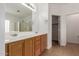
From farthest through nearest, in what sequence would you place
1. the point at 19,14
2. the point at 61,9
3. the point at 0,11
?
the point at 61,9
the point at 19,14
the point at 0,11

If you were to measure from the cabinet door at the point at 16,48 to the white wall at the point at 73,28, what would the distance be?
425 centimetres

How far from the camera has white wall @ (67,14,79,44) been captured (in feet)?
18.0

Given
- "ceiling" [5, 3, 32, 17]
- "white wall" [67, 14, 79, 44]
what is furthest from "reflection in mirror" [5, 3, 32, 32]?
"white wall" [67, 14, 79, 44]

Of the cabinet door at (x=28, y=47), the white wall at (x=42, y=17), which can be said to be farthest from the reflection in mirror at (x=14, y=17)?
the white wall at (x=42, y=17)

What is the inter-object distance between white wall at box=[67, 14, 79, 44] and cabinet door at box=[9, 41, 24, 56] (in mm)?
4252

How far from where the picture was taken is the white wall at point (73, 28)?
18.0 ft

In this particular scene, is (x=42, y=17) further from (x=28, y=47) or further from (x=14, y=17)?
(x=28, y=47)

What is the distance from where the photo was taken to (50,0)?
1130 mm

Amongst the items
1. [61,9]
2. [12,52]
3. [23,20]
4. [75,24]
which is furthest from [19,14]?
[75,24]

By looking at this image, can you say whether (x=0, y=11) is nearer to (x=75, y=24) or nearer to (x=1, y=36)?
(x=1, y=36)

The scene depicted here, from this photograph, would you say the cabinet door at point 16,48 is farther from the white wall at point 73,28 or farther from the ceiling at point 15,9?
the white wall at point 73,28

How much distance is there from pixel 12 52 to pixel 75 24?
456cm

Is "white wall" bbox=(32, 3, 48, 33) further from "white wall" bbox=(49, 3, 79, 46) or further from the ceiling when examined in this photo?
the ceiling

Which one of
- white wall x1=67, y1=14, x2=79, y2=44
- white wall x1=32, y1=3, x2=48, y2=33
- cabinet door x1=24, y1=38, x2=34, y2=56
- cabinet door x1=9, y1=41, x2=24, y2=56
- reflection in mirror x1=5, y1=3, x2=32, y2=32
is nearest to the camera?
cabinet door x1=9, y1=41, x2=24, y2=56
